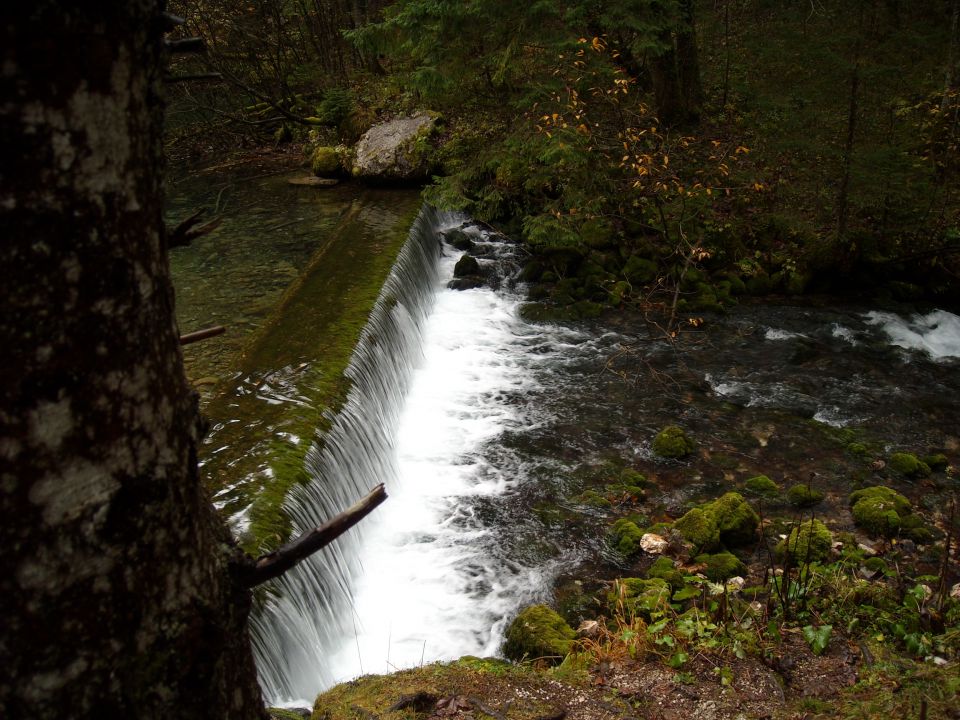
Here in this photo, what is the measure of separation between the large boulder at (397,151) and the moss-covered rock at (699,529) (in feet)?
31.0

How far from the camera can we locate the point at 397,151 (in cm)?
1389

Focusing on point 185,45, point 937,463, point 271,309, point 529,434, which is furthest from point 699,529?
point 271,309

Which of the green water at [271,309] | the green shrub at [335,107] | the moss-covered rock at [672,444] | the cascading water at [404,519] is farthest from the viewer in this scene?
the green shrub at [335,107]

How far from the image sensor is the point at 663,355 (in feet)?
30.5

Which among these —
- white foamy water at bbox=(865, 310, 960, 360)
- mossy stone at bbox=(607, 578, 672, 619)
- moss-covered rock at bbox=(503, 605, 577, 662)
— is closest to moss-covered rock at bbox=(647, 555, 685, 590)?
mossy stone at bbox=(607, 578, 672, 619)

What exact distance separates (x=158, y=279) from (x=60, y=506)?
39 centimetres

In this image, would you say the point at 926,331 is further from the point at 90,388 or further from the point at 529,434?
the point at 90,388

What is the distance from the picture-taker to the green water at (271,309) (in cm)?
551

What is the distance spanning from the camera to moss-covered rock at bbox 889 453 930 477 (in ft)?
22.4

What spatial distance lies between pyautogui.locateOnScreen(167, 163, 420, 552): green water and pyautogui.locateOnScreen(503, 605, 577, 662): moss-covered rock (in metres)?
1.80

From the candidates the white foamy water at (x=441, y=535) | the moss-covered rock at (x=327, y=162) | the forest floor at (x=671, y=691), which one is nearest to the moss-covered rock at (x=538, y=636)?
the white foamy water at (x=441, y=535)

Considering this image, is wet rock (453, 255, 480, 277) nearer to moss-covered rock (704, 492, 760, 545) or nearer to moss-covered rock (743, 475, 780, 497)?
moss-covered rock (743, 475, 780, 497)

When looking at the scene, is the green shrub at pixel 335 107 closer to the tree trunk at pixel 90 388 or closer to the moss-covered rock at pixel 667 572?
the moss-covered rock at pixel 667 572

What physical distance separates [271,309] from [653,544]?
5.64 m
